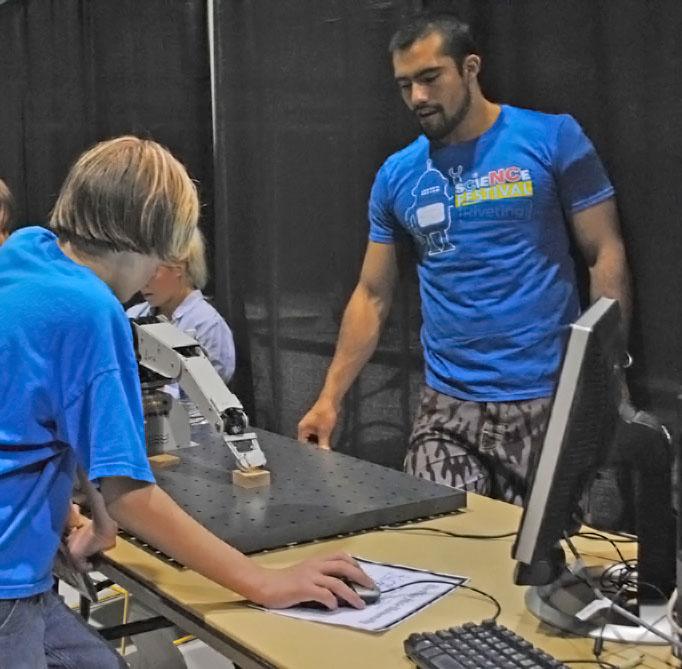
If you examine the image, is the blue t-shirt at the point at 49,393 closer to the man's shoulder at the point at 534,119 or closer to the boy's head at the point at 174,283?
the man's shoulder at the point at 534,119

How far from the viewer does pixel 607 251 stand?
7.48 ft

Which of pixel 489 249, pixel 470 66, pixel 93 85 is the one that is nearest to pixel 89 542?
pixel 489 249

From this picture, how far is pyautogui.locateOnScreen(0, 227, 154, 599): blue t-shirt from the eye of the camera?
A: 1273 mm

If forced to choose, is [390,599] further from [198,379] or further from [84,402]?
[198,379]

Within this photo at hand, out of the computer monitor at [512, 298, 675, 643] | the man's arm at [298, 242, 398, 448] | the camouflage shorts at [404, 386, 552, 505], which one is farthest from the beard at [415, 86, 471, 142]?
the computer monitor at [512, 298, 675, 643]

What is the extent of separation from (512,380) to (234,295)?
150 cm

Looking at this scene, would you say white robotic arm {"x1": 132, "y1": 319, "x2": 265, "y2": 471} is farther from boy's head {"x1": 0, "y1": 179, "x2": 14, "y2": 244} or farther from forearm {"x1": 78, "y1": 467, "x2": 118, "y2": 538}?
boy's head {"x1": 0, "y1": 179, "x2": 14, "y2": 244}

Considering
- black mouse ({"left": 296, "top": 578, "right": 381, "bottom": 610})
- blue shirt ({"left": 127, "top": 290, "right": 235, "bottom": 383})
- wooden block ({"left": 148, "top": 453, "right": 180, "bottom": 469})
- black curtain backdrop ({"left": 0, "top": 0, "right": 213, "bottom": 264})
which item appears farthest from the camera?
black curtain backdrop ({"left": 0, "top": 0, "right": 213, "bottom": 264})

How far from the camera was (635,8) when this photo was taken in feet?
7.30

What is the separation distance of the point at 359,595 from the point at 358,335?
4.71 ft

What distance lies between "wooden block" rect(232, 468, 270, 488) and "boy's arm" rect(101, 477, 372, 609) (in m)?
0.44

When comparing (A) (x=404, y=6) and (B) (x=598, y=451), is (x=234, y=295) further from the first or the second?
(B) (x=598, y=451)

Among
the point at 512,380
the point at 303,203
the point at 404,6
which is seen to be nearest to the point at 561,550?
the point at 512,380

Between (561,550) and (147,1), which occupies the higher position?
(147,1)
